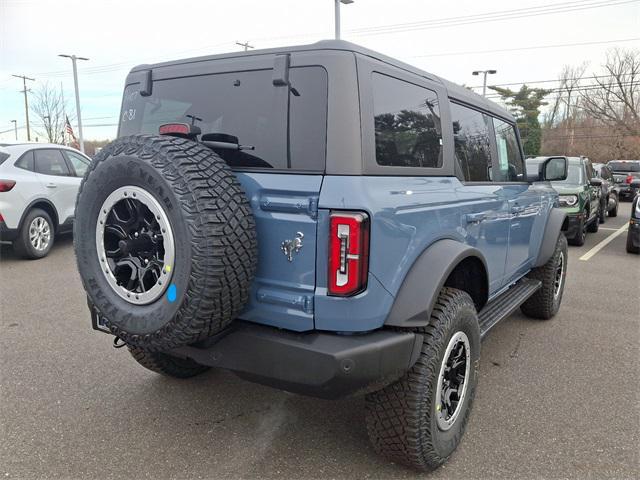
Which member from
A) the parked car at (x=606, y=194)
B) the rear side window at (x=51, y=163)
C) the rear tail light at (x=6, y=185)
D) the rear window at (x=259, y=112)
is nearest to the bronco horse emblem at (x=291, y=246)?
the rear window at (x=259, y=112)

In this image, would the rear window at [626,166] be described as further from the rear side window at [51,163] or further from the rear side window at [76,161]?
the rear side window at [51,163]

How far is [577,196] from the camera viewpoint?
8.74 m

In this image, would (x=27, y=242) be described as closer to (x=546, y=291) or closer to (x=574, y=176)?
(x=546, y=291)

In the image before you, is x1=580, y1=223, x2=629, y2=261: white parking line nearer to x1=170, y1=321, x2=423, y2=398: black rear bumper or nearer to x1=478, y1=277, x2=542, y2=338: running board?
→ x1=478, y1=277, x2=542, y2=338: running board

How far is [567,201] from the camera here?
880 cm

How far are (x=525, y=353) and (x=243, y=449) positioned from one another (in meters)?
2.53

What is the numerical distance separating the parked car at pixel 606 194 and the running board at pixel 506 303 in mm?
8842

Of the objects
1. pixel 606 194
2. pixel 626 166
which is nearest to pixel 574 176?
pixel 606 194

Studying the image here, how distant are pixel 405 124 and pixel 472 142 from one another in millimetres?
997

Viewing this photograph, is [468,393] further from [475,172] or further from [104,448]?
[104,448]

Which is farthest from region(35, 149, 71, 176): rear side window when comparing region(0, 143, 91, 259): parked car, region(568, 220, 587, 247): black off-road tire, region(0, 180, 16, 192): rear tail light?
region(568, 220, 587, 247): black off-road tire

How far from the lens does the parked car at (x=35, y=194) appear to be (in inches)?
267

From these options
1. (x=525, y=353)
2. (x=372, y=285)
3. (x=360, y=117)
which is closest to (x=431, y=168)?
(x=360, y=117)

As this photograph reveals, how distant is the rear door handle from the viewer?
278cm
